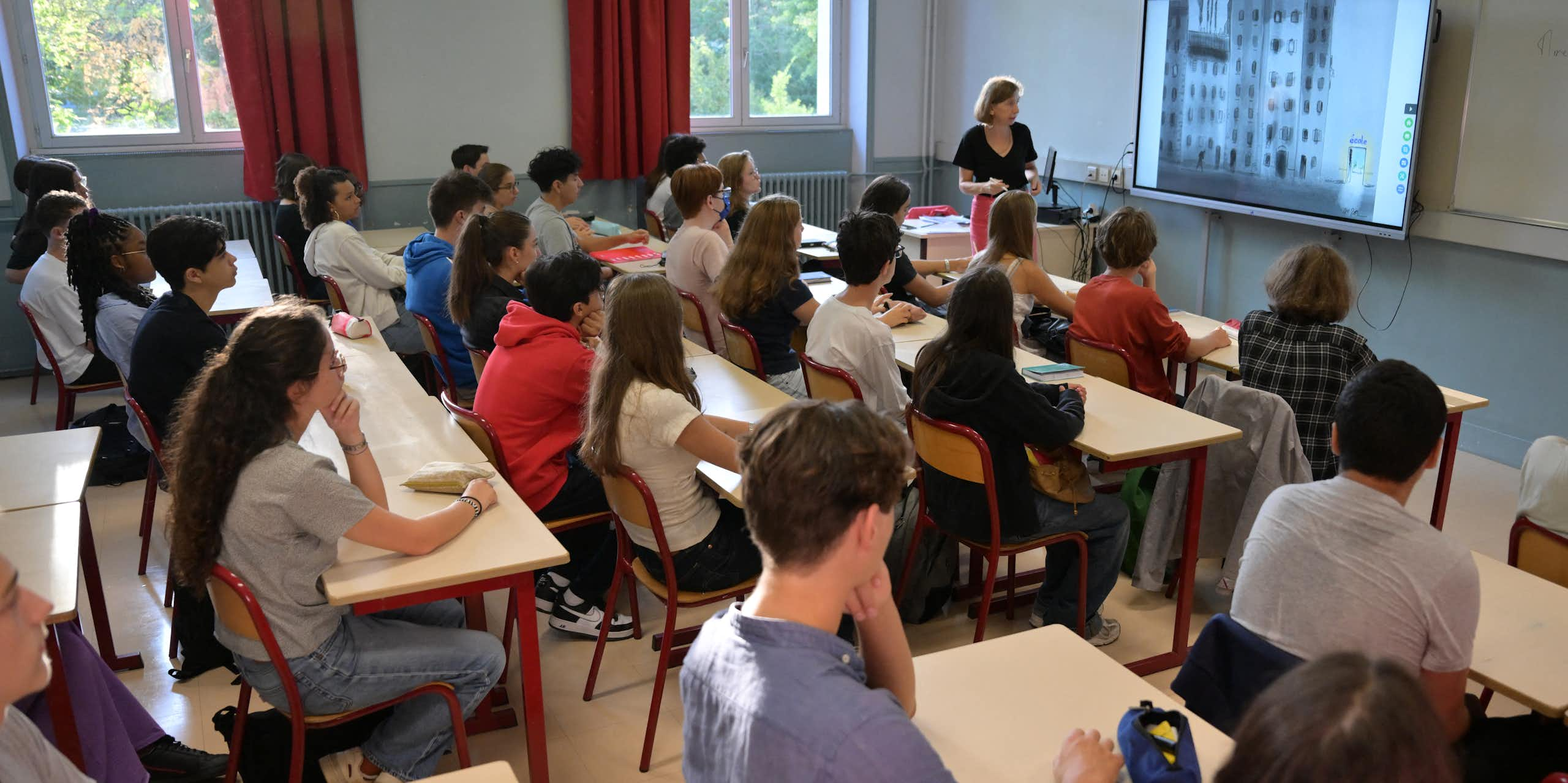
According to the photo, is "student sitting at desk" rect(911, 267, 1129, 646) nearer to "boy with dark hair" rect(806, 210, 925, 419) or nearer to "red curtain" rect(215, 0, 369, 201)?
"boy with dark hair" rect(806, 210, 925, 419)

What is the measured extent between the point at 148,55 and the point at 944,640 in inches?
220

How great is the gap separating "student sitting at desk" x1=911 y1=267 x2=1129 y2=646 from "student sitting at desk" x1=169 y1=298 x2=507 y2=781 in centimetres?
123

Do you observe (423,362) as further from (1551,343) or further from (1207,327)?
(1551,343)

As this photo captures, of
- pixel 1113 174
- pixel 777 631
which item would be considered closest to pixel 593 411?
pixel 777 631

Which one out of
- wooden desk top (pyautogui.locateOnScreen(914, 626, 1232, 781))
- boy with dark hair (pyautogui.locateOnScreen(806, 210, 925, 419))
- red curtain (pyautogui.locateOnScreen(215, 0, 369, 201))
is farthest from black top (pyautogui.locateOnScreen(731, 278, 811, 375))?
red curtain (pyautogui.locateOnScreen(215, 0, 369, 201))

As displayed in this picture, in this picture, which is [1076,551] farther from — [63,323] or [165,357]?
[63,323]

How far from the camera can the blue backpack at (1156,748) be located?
4.65 feet

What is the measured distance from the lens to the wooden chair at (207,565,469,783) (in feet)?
6.75

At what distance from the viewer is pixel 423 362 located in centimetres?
511

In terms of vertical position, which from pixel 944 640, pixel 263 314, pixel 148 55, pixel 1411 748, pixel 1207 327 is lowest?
pixel 944 640

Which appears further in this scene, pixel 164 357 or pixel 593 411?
pixel 164 357

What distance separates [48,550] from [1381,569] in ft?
8.20

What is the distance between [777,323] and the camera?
3945 mm

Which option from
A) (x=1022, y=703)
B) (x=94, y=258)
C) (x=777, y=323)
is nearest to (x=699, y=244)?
(x=777, y=323)
